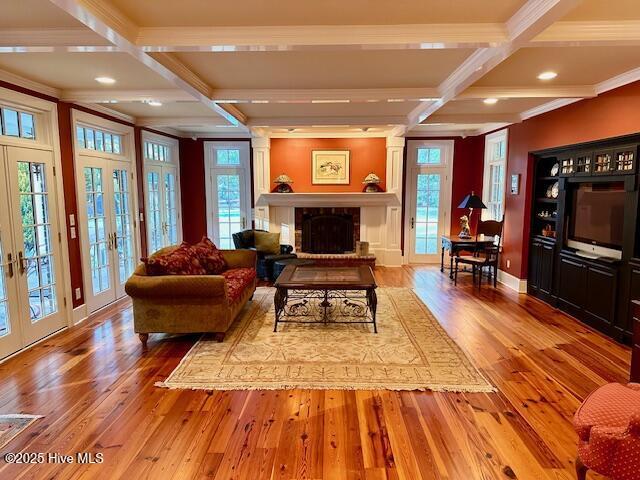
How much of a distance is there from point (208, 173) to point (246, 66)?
15.1 feet

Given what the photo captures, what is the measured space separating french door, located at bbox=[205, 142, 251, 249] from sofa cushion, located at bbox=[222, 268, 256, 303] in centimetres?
302

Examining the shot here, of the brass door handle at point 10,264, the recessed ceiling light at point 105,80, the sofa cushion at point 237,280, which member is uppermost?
the recessed ceiling light at point 105,80

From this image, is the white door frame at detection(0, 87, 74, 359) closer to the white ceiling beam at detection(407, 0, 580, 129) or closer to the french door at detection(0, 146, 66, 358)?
the french door at detection(0, 146, 66, 358)

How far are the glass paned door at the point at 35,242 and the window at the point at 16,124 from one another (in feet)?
0.52

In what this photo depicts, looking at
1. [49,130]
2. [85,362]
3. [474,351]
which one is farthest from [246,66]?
[474,351]

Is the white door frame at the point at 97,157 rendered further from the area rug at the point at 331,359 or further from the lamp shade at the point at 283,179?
the lamp shade at the point at 283,179

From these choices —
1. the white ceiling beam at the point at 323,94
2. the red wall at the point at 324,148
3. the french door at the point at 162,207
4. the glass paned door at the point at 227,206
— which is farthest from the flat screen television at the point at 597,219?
the french door at the point at 162,207

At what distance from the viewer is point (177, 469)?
207 centimetres

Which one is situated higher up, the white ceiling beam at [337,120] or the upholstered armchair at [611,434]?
the white ceiling beam at [337,120]

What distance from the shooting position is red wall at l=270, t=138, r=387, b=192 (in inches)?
294

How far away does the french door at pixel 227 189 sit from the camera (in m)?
7.65

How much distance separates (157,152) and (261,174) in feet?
6.11

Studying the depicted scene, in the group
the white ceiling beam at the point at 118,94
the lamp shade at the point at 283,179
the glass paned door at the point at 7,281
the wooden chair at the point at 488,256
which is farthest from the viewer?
the lamp shade at the point at 283,179

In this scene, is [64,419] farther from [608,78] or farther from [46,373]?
[608,78]
